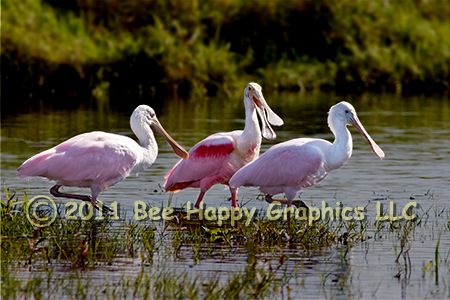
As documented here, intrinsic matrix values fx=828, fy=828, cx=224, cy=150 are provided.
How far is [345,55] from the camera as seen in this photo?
32.2 metres

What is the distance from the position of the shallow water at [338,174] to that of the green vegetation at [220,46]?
3263mm

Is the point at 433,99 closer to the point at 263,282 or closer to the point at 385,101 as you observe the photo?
the point at 385,101

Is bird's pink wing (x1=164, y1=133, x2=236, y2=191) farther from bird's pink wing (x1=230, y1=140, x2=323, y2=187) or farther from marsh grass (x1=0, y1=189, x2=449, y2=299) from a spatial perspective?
marsh grass (x1=0, y1=189, x2=449, y2=299)

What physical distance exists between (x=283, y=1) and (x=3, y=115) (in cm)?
1574

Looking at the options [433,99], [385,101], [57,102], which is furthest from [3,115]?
[433,99]

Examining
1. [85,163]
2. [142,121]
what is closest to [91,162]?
[85,163]

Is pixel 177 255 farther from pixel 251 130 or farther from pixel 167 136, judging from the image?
pixel 167 136

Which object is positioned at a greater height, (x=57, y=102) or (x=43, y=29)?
(x=43, y=29)

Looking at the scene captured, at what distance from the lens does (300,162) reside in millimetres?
8859

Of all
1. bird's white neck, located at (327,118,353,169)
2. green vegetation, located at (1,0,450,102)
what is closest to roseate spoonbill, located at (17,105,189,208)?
bird's white neck, located at (327,118,353,169)

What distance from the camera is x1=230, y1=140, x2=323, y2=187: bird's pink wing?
29.0ft

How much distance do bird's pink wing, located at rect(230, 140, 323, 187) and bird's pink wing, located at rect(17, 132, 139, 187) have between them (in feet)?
4.05

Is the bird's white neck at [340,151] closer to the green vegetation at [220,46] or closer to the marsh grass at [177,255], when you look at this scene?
the marsh grass at [177,255]

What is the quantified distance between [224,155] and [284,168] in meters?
1.09
